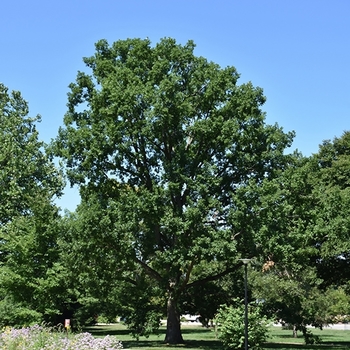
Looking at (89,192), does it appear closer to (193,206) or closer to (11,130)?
(193,206)

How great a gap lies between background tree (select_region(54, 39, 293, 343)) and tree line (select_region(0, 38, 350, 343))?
0.06 m

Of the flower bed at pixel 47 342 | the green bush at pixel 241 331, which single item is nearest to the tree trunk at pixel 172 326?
the green bush at pixel 241 331

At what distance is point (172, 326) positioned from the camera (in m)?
27.9

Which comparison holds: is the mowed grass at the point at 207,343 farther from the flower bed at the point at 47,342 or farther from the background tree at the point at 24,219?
the flower bed at the point at 47,342

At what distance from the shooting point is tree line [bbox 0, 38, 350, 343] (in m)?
24.7

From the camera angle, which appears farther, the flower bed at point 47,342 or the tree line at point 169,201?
the tree line at point 169,201

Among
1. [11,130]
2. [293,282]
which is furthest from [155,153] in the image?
[11,130]

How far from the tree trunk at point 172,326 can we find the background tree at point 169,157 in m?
0.05

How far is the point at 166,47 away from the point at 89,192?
26.6ft

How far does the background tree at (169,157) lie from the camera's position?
2478 centimetres

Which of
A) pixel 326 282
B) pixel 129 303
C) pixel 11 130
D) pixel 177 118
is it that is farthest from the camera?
pixel 11 130

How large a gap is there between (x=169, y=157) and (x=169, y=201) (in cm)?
268

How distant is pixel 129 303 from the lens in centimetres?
3006

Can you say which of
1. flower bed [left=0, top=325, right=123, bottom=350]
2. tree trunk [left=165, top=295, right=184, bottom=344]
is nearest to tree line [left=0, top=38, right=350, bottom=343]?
tree trunk [left=165, top=295, right=184, bottom=344]
